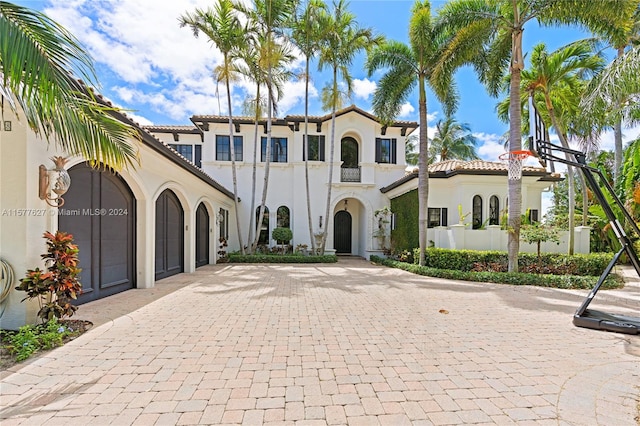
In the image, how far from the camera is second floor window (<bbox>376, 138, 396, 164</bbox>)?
63.4 feet

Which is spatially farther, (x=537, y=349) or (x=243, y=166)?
(x=243, y=166)

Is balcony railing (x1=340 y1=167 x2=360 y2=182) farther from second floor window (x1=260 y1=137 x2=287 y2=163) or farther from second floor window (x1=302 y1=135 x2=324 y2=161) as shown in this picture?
second floor window (x1=260 y1=137 x2=287 y2=163)

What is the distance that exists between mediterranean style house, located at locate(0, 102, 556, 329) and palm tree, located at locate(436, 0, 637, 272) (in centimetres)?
357

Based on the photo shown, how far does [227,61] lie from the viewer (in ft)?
47.5

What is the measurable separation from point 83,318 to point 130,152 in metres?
3.38

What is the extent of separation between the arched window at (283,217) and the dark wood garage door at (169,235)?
806 cm

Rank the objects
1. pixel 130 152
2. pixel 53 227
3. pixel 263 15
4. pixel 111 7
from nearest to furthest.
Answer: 1. pixel 130 152
2. pixel 53 227
3. pixel 111 7
4. pixel 263 15

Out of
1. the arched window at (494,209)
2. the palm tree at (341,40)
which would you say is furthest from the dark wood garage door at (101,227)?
the arched window at (494,209)

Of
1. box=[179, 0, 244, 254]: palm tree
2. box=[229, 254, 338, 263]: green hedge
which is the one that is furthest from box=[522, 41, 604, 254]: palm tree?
box=[179, 0, 244, 254]: palm tree

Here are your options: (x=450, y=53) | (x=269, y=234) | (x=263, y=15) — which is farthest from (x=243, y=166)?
(x=450, y=53)

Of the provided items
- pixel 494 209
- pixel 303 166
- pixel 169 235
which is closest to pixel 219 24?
pixel 303 166

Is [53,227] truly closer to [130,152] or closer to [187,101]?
[130,152]

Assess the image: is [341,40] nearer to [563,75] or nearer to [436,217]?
[563,75]

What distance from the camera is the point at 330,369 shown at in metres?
3.77
